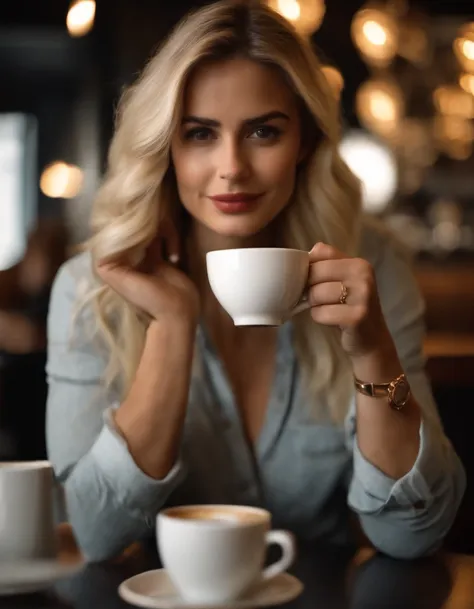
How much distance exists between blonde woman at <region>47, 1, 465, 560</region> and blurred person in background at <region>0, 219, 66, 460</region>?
197 millimetres

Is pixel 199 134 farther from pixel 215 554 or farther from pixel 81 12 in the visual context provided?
pixel 215 554

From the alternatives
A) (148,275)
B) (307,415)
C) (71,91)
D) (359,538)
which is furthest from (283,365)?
(71,91)

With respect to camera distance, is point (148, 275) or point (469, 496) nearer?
point (148, 275)

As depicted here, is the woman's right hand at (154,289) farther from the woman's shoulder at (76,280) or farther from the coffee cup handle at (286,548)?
the coffee cup handle at (286,548)

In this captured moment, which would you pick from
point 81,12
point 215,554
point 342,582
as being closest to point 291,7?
point 81,12

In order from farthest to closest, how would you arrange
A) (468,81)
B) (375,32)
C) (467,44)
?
1. (468,81)
2. (375,32)
3. (467,44)

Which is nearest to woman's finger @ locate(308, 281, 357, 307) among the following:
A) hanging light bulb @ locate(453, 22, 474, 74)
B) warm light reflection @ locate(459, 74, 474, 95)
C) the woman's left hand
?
the woman's left hand

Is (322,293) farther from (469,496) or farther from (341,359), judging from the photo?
(469,496)

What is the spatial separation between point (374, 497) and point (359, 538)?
15.7 inches

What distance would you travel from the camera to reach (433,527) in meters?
1.10

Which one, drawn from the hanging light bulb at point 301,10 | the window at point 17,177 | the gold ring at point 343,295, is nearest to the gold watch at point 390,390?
the gold ring at point 343,295

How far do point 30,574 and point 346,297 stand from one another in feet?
1.31

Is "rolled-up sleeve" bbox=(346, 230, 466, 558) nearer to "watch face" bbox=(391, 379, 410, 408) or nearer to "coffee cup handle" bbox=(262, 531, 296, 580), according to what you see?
"watch face" bbox=(391, 379, 410, 408)

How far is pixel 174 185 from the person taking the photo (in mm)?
1211
